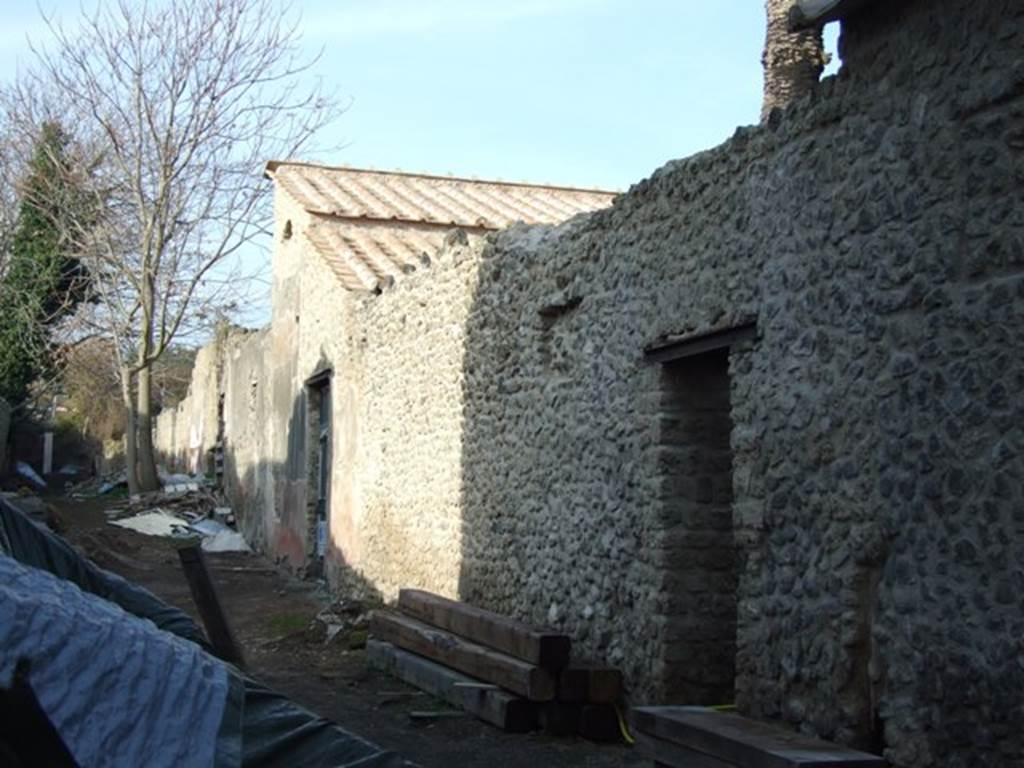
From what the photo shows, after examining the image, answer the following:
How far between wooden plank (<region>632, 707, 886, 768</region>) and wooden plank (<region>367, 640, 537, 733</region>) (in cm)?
142

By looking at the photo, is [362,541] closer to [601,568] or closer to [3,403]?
[601,568]

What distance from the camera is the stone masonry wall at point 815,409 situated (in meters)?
4.57

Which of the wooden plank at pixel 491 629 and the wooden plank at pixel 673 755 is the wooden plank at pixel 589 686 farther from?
the wooden plank at pixel 673 755

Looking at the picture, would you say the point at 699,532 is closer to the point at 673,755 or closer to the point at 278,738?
the point at 673,755

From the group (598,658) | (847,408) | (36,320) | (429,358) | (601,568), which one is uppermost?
(36,320)

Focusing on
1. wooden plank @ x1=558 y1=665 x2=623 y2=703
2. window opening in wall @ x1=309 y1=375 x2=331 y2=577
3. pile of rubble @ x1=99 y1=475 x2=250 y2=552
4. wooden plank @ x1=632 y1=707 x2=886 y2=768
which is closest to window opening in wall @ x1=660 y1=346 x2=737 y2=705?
wooden plank @ x1=558 y1=665 x2=623 y2=703

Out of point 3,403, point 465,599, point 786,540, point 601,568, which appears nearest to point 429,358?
point 465,599

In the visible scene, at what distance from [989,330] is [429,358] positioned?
6.82 metres

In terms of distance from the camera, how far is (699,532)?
6.95m

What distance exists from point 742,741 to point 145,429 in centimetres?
1999

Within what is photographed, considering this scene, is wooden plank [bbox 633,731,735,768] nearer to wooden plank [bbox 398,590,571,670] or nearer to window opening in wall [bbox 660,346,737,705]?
window opening in wall [bbox 660,346,737,705]

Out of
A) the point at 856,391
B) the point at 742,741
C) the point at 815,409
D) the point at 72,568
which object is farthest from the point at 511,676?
the point at 72,568

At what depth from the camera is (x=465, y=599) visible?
9.69m

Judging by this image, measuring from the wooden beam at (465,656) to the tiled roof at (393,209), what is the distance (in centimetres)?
469
